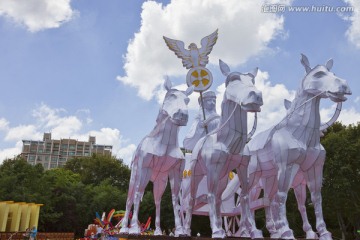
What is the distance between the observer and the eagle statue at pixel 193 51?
12188mm

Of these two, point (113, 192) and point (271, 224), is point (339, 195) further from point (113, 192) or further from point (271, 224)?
point (113, 192)

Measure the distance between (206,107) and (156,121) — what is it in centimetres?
362

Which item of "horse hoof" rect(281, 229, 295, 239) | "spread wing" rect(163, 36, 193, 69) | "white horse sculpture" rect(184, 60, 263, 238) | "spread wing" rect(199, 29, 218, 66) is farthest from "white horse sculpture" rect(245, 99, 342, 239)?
"spread wing" rect(163, 36, 193, 69)

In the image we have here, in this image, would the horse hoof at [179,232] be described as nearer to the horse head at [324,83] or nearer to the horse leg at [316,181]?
the horse leg at [316,181]

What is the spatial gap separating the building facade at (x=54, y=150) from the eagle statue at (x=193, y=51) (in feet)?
249

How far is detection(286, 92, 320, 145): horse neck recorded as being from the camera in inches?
357

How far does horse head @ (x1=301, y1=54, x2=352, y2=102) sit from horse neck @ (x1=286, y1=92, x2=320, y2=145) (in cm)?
22

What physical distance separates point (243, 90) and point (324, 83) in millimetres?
2041

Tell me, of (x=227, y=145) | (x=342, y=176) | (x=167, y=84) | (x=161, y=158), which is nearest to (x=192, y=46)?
(x=167, y=84)

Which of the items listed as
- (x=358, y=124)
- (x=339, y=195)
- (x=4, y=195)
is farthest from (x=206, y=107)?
(x=4, y=195)

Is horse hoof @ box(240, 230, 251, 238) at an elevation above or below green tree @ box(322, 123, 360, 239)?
below

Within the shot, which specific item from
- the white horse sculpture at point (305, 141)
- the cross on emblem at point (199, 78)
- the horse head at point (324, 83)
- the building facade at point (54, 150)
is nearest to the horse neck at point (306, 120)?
the white horse sculpture at point (305, 141)

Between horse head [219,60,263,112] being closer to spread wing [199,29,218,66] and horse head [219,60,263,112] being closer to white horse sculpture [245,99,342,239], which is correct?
white horse sculpture [245,99,342,239]

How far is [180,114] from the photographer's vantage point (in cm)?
916
